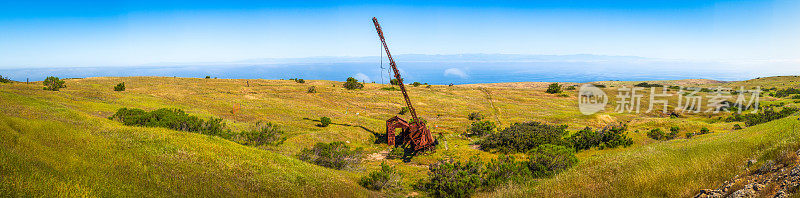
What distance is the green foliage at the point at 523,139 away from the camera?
27.1m

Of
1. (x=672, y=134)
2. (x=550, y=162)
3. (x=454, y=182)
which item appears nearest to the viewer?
(x=454, y=182)

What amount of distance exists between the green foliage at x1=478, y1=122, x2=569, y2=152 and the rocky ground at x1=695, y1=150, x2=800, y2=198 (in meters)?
18.2

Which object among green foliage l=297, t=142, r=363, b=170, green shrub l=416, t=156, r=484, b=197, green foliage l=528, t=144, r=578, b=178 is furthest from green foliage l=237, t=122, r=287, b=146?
green foliage l=528, t=144, r=578, b=178

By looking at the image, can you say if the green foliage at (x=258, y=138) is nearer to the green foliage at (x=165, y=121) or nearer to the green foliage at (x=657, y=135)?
the green foliage at (x=165, y=121)

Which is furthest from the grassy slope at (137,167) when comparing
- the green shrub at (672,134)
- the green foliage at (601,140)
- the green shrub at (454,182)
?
the green shrub at (672,134)

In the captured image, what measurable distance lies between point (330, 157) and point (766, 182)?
18.4m

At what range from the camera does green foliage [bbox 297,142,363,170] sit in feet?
64.4

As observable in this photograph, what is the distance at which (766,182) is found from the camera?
717 cm

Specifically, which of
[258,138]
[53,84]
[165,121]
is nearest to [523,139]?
[258,138]

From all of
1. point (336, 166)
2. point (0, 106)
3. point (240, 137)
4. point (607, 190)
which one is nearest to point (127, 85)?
point (0, 106)

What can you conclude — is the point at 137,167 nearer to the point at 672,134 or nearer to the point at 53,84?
the point at 672,134

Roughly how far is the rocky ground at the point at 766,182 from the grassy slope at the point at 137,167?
1148 cm

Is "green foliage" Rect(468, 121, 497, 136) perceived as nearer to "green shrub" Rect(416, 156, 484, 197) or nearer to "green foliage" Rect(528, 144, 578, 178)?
"green foliage" Rect(528, 144, 578, 178)

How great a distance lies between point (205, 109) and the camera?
1559 inches
